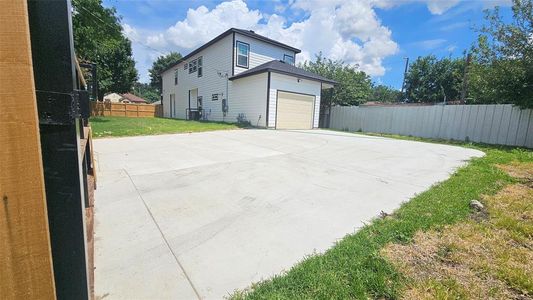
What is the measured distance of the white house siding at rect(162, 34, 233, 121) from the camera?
1667 cm

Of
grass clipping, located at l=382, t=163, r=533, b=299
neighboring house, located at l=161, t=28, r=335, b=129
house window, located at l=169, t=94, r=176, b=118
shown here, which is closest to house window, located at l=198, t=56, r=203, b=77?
neighboring house, located at l=161, t=28, r=335, b=129

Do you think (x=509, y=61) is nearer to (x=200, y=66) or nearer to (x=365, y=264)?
(x=365, y=264)

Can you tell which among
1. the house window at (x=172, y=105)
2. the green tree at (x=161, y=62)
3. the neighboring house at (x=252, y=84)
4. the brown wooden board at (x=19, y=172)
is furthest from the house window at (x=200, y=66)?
the green tree at (x=161, y=62)

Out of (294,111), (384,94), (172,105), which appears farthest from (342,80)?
(384,94)

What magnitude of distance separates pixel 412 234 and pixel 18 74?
10.2 feet

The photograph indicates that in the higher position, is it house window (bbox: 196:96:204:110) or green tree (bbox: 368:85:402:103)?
green tree (bbox: 368:85:402:103)

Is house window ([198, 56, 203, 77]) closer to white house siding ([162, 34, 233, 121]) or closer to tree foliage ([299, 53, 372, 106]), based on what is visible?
white house siding ([162, 34, 233, 121])

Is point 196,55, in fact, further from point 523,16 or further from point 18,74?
point 18,74

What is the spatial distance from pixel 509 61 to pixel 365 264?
14.4 m

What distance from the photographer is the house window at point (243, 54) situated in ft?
52.8

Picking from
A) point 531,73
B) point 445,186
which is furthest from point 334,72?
point 445,186

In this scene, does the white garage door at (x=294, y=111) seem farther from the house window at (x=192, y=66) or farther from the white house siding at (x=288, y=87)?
the house window at (x=192, y=66)

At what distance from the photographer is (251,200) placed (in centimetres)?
354

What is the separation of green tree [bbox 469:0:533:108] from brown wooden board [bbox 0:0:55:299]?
15318 mm
